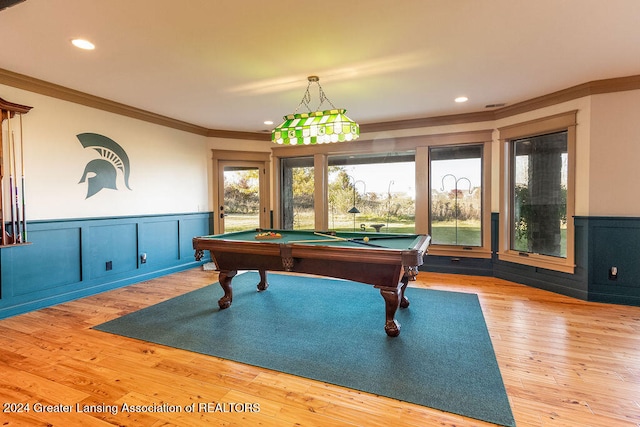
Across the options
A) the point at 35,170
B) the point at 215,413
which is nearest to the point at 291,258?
the point at 215,413

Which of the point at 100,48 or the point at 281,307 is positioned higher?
the point at 100,48

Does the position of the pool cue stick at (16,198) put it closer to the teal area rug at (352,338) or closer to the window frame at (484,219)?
the teal area rug at (352,338)

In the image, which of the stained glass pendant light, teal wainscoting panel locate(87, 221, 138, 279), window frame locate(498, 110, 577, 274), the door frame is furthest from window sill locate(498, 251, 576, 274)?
teal wainscoting panel locate(87, 221, 138, 279)

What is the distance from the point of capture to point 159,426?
1689mm

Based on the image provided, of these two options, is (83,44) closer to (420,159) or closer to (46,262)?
(46,262)

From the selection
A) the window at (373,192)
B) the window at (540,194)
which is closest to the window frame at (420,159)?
the window at (373,192)

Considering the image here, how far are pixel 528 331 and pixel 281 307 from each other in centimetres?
236

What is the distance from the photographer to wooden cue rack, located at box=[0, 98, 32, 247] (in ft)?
10.6

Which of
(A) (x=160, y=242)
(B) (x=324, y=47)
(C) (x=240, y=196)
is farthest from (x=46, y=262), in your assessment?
(B) (x=324, y=47)

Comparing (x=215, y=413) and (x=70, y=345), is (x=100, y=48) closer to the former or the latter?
(x=70, y=345)

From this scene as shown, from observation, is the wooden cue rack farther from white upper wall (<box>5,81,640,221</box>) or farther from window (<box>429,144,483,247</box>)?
window (<box>429,144,483,247</box>)

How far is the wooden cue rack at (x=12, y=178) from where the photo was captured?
3.22 m

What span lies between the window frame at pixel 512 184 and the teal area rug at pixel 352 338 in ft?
3.95

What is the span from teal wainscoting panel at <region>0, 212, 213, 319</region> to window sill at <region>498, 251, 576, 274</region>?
511cm
